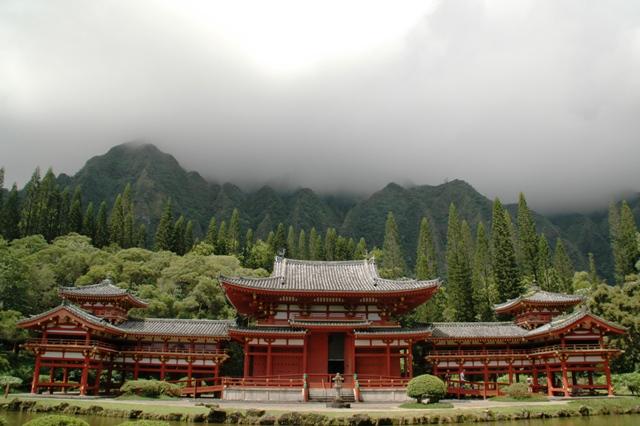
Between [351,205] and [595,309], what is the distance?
12049 cm

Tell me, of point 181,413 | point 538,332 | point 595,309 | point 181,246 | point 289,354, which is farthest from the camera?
point 181,246

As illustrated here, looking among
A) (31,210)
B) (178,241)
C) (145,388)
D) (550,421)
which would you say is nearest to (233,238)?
(178,241)

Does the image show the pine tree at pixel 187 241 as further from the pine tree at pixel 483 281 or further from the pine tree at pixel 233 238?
the pine tree at pixel 483 281

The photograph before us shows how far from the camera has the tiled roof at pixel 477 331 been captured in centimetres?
3256

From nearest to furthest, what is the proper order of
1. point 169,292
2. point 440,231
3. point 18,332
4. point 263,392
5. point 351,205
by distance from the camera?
point 263,392 < point 18,332 < point 169,292 < point 440,231 < point 351,205

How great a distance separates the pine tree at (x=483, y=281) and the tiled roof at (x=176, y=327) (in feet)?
114

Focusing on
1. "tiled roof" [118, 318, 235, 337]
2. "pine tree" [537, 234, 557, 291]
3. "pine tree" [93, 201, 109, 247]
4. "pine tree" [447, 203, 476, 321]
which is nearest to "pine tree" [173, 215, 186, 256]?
"pine tree" [93, 201, 109, 247]

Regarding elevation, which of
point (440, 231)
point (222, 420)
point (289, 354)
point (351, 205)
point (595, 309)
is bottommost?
point (222, 420)

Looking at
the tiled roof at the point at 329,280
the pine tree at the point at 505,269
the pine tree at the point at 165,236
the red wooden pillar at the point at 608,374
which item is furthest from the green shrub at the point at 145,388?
the pine tree at the point at 165,236

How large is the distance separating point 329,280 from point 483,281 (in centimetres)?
4357

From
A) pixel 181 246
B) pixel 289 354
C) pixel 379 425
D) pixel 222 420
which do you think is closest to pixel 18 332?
pixel 289 354

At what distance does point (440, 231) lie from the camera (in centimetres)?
13075

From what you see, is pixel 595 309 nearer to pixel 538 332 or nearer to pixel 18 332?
pixel 538 332

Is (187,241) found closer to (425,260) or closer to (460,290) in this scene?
(425,260)
